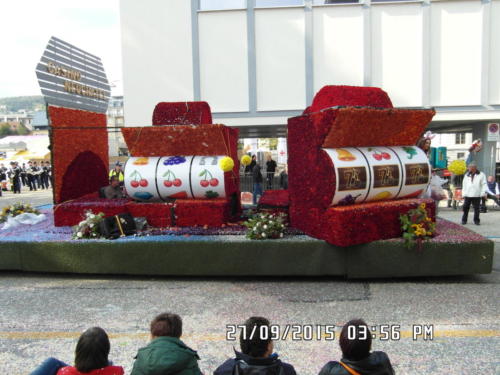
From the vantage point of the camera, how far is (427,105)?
17359mm

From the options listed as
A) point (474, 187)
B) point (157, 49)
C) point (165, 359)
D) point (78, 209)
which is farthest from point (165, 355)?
point (157, 49)

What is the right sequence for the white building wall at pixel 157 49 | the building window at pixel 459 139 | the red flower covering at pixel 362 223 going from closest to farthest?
the red flower covering at pixel 362 223
the white building wall at pixel 157 49
the building window at pixel 459 139

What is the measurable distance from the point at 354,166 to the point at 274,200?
7.82 ft

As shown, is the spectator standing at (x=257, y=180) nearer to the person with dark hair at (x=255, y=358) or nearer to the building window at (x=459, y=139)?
the person with dark hair at (x=255, y=358)

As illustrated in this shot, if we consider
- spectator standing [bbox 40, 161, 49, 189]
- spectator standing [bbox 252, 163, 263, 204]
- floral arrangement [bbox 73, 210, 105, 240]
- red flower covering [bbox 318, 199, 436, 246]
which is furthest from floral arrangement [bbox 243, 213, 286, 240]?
spectator standing [bbox 40, 161, 49, 189]

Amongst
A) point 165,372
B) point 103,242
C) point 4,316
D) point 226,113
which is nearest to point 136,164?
point 103,242

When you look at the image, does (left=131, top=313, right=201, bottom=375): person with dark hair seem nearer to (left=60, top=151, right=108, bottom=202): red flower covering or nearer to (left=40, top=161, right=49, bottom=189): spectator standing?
(left=60, top=151, right=108, bottom=202): red flower covering

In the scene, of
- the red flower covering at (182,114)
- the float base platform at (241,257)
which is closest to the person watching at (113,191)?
the red flower covering at (182,114)

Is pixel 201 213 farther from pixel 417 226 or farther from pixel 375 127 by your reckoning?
pixel 417 226

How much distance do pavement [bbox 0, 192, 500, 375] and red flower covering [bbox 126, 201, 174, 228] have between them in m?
1.25

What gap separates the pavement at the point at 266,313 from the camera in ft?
15.2

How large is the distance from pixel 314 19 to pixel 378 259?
12.7m

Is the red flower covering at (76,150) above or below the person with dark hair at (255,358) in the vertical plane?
above

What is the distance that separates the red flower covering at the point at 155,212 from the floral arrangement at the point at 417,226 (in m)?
4.03
